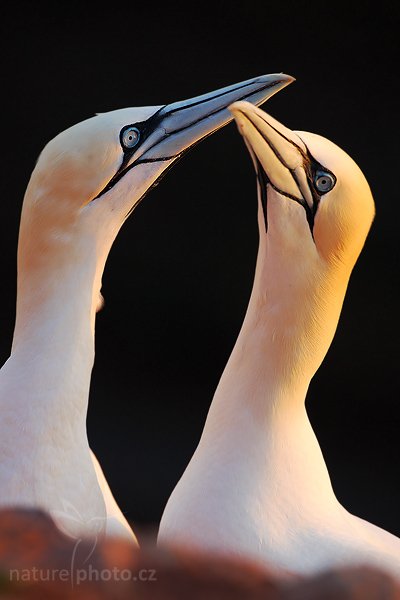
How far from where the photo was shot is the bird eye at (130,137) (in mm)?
3863

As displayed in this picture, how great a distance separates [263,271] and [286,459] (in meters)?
0.67

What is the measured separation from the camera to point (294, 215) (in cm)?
392

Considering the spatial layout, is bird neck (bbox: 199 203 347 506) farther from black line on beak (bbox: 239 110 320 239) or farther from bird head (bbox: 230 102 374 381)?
black line on beak (bbox: 239 110 320 239)

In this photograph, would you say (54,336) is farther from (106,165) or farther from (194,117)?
(194,117)

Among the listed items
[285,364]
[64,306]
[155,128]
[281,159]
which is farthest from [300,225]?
[64,306]

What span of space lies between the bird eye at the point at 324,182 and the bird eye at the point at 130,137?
642 mm

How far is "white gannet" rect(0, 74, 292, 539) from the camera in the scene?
11.7 ft

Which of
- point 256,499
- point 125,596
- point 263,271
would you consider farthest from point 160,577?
point 263,271

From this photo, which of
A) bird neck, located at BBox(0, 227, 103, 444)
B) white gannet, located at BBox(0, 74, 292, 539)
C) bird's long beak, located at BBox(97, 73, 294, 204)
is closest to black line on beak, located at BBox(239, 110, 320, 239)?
bird's long beak, located at BBox(97, 73, 294, 204)

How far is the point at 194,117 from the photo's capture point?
4055 mm

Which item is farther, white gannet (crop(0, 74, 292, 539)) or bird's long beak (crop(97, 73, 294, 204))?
bird's long beak (crop(97, 73, 294, 204))

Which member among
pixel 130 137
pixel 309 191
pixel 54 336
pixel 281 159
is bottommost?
pixel 54 336

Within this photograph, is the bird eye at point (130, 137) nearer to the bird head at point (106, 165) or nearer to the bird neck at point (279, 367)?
the bird head at point (106, 165)

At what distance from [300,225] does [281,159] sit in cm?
24
